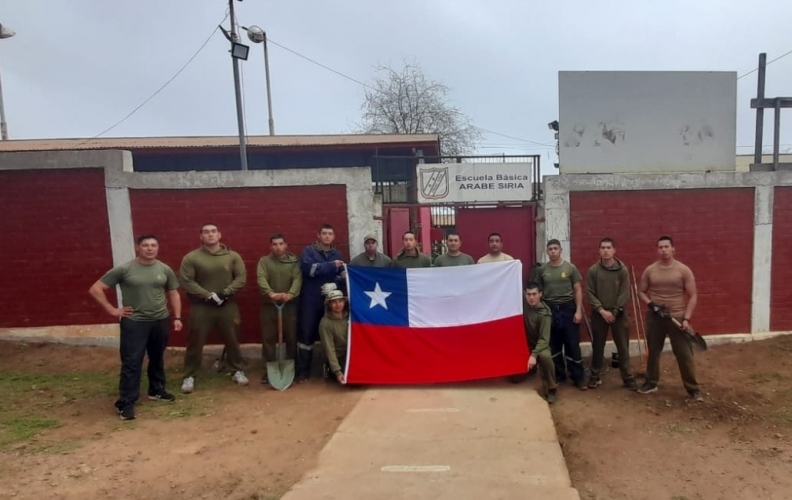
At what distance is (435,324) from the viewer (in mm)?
5910

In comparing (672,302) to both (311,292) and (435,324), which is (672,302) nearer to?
(435,324)

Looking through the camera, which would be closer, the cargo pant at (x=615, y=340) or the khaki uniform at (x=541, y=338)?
the khaki uniform at (x=541, y=338)

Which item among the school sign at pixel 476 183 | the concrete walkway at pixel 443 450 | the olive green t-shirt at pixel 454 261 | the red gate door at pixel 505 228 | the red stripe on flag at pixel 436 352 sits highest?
the school sign at pixel 476 183

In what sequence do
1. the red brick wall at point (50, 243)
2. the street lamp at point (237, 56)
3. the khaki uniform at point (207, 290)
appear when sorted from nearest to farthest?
the khaki uniform at point (207, 290), the red brick wall at point (50, 243), the street lamp at point (237, 56)

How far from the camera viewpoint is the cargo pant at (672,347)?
522cm

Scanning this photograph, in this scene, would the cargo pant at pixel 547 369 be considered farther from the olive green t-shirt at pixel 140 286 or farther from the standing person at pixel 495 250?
the olive green t-shirt at pixel 140 286

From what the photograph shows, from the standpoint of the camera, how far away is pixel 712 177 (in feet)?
22.4

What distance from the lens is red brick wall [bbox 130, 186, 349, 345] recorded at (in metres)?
6.63

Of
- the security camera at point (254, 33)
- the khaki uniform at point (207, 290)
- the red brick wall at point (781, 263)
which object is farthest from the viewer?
the security camera at point (254, 33)

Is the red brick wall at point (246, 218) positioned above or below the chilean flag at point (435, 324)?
above

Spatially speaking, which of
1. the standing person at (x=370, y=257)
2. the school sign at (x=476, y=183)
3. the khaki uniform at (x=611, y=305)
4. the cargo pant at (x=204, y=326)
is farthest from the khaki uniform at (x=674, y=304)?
the cargo pant at (x=204, y=326)

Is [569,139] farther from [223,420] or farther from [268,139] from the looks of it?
[268,139]

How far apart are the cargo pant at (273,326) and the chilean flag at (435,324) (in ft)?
2.33

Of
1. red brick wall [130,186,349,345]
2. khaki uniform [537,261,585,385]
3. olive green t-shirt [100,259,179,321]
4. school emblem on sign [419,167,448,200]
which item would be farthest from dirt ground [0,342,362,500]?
school emblem on sign [419,167,448,200]
